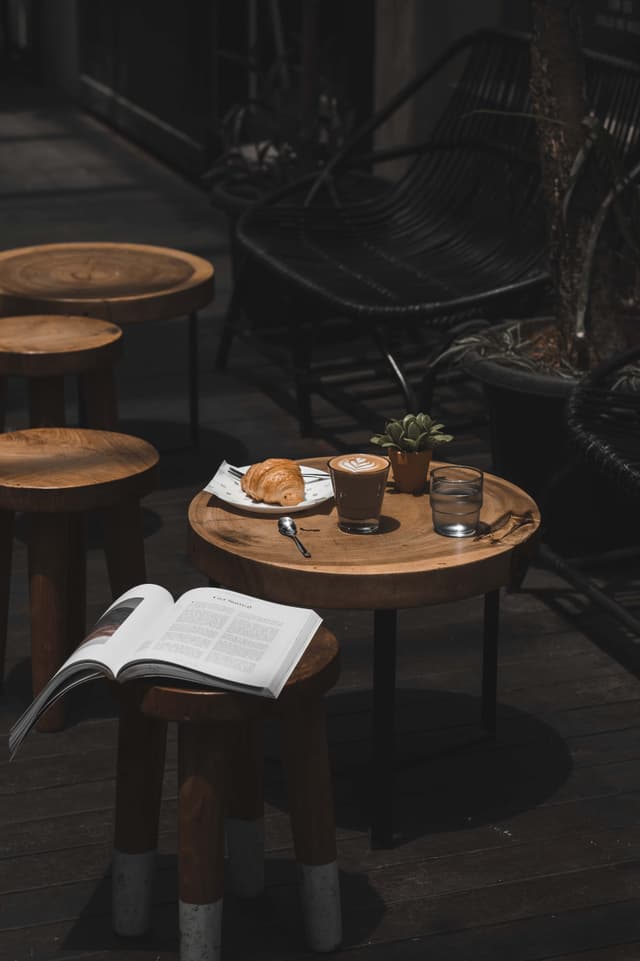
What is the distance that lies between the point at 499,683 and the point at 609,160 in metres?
1.25

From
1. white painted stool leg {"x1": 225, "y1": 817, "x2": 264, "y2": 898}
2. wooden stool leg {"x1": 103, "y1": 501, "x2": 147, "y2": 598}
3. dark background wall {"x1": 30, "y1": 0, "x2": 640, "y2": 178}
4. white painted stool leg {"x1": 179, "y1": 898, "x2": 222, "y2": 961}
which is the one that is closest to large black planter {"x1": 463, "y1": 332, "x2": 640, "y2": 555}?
wooden stool leg {"x1": 103, "y1": 501, "x2": 147, "y2": 598}

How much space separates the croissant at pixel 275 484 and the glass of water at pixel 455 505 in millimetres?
240

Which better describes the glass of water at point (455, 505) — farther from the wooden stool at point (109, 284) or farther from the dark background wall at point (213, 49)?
the dark background wall at point (213, 49)

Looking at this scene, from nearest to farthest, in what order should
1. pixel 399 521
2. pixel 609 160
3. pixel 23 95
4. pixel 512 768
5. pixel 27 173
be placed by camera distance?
pixel 399 521 < pixel 512 768 < pixel 609 160 < pixel 27 173 < pixel 23 95

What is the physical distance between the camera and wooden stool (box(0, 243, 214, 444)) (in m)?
4.11

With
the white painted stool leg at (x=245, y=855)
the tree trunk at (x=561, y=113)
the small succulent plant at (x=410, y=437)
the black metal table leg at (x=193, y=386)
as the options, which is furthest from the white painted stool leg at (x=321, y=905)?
the black metal table leg at (x=193, y=386)

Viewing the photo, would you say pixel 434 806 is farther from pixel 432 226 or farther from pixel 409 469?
pixel 432 226

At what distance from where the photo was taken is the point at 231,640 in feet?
7.33

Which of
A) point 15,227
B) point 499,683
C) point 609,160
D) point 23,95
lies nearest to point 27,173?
point 15,227

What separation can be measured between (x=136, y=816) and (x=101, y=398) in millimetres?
1779

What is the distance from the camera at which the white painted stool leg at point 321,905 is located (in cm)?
235

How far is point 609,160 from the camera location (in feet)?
12.1

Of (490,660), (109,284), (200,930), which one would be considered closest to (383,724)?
(490,660)

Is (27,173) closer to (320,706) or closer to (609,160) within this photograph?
(609,160)
